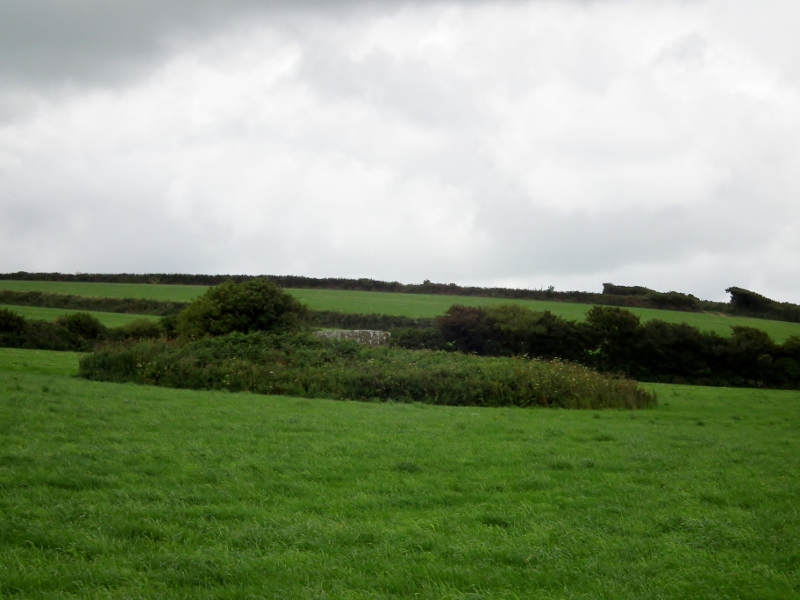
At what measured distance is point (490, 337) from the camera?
33188 millimetres

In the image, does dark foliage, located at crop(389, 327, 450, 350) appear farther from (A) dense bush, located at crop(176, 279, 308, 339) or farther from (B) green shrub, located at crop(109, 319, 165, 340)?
(B) green shrub, located at crop(109, 319, 165, 340)

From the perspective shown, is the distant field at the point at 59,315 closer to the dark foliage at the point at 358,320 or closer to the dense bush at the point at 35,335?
the dense bush at the point at 35,335

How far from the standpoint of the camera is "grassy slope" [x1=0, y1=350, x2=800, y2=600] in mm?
5184

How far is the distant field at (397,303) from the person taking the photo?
161ft

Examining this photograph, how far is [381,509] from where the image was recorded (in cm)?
707

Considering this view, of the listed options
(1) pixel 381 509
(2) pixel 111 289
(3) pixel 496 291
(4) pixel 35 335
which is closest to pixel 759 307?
(3) pixel 496 291

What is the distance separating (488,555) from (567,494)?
8.01 ft

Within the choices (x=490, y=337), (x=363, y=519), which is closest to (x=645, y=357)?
(x=490, y=337)

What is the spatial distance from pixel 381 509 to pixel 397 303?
4859 cm

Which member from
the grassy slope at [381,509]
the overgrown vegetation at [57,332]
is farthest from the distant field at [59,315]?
the grassy slope at [381,509]

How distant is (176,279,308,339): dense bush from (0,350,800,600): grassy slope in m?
14.2

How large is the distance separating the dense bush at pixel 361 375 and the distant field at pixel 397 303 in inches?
847

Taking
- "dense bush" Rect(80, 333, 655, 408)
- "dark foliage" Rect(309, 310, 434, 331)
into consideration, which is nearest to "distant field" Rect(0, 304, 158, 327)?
"dark foliage" Rect(309, 310, 434, 331)

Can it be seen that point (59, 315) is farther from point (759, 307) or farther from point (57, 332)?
point (759, 307)
